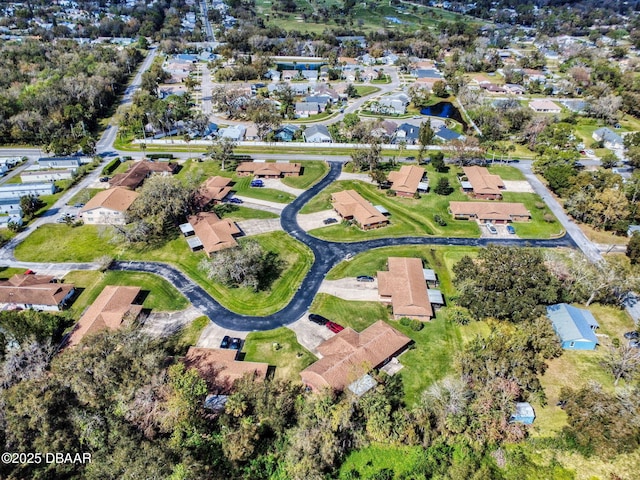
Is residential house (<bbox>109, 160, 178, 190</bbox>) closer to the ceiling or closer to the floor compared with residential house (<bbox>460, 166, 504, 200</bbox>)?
closer to the floor

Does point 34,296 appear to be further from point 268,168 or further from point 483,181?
point 483,181

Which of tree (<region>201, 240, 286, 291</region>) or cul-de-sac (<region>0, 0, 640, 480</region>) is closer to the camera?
cul-de-sac (<region>0, 0, 640, 480</region>)

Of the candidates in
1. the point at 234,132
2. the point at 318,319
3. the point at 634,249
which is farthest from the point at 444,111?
the point at 318,319

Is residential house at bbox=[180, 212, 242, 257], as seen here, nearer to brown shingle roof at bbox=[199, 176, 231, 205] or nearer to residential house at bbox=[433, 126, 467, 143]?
brown shingle roof at bbox=[199, 176, 231, 205]

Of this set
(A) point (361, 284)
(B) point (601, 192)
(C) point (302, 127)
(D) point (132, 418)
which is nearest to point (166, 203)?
(A) point (361, 284)

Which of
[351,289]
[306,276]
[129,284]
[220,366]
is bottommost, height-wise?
[129,284]

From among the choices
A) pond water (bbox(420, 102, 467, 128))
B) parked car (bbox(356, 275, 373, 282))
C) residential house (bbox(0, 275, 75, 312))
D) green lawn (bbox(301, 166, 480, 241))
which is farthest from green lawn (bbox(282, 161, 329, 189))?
pond water (bbox(420, 102, 467, 128))

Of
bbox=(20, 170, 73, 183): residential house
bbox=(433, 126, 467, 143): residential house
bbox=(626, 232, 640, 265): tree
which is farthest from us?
bbox=(433, 126, 467, 143): residential house
